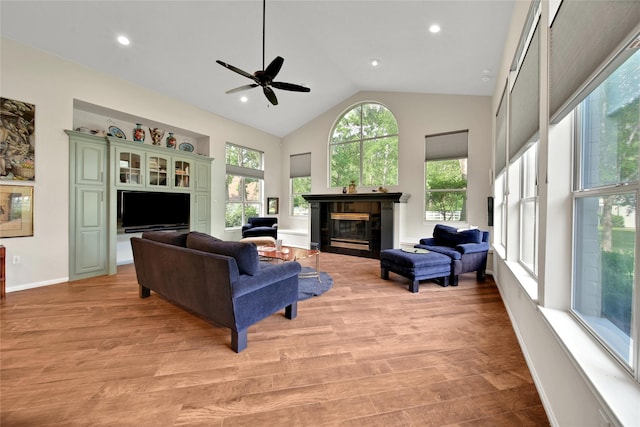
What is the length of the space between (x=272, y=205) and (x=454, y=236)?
16.8 feet

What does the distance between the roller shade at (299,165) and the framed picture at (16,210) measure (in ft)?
18.1

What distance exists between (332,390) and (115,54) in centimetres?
549

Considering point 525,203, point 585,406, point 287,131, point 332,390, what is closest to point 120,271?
point 332,390

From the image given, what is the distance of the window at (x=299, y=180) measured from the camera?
784 cm

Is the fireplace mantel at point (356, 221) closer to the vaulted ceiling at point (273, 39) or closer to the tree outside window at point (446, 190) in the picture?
the tree outside window at point (446, 190)

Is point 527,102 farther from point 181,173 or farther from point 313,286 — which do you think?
point 181,173

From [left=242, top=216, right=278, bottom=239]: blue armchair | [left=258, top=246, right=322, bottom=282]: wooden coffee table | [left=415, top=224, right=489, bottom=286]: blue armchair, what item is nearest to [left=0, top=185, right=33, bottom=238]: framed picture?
[left=258, top=246, right=322, bottom=282]: wooden coffee table

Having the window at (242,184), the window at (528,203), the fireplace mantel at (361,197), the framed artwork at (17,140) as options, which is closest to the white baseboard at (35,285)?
the framed artwork at (17,140)

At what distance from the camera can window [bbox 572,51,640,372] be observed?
109 centimetres

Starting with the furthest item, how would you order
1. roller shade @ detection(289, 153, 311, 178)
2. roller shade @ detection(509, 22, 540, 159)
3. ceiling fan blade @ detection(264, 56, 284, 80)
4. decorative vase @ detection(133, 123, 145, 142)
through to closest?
roller shade @ detection(289, 153, 311, 178), decorative vase @ detection(133, 123, 145, 142), ceiling fan blade @ detection(264, 56, 284, 80), roller shade @ detection(509, 22, 540, 159)

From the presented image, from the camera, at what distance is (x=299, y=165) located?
7.98 m

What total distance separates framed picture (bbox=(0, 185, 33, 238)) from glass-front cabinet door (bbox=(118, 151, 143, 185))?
3.88 ft

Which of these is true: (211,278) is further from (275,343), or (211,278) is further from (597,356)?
(597,356)

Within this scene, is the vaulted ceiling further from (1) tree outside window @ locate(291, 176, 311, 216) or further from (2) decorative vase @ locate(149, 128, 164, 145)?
(1) tree outside window @ locate(291, 176, 311, 216)
